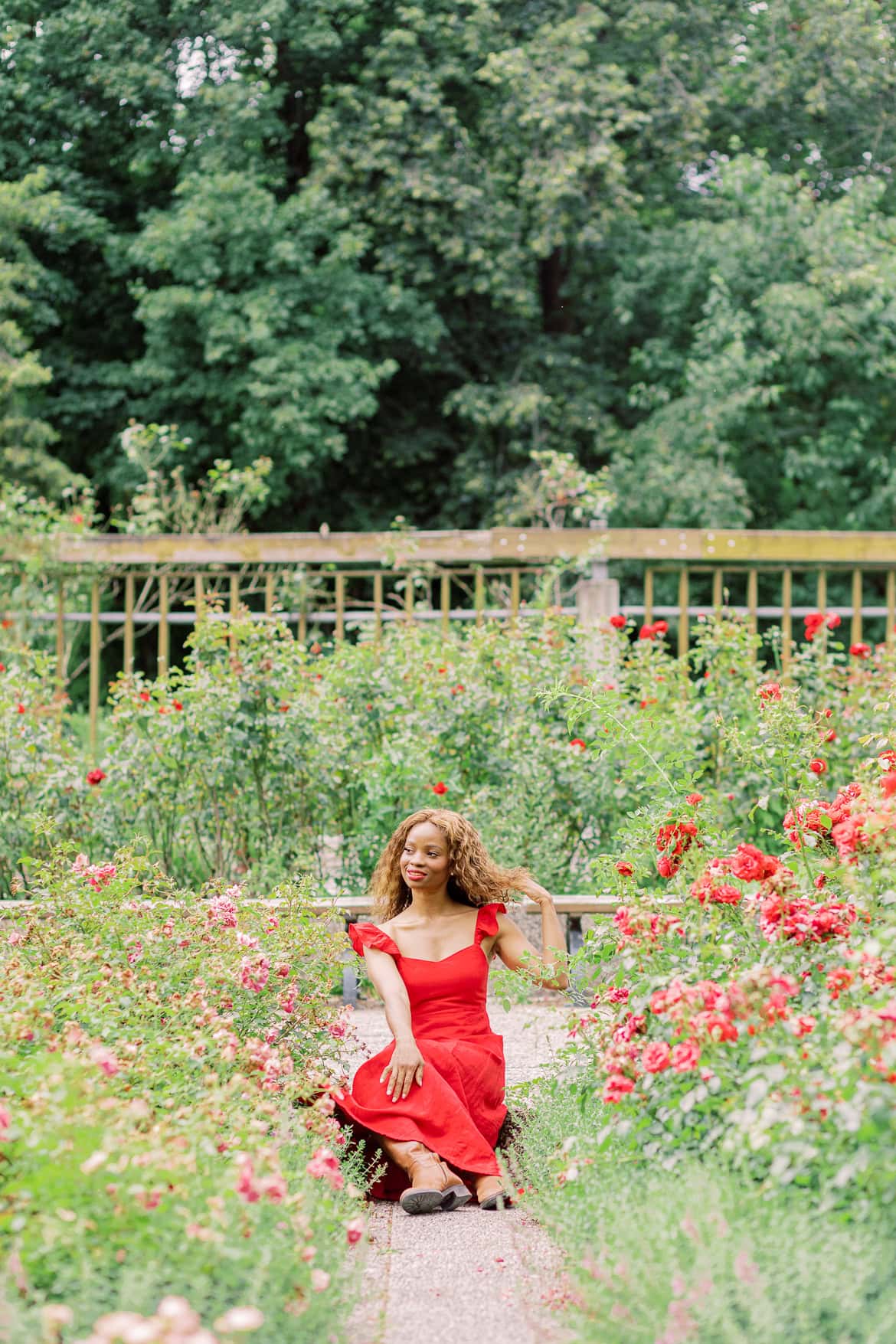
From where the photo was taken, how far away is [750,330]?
13320mm

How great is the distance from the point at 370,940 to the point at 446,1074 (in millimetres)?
354

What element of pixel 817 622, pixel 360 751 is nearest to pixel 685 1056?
pixel 360 751

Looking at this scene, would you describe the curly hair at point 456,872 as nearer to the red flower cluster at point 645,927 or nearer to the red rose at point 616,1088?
Answer: the red flower cluster at point 645,927

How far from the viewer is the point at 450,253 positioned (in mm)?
12836

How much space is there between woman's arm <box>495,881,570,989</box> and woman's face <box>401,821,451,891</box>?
0.65ft

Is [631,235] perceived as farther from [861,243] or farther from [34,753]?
[34,753]

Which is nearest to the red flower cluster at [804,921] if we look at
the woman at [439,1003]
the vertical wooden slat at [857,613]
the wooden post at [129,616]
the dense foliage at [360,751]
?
the woman at [439,1003]

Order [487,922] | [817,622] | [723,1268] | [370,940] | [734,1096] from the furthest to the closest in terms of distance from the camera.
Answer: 1. [817,622]
2. [487,922]
3. [370,940]
4. [734,1096]
5. [723,1268]

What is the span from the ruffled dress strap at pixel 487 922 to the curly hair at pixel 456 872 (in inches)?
1.0

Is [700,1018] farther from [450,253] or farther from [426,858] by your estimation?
[450,253]

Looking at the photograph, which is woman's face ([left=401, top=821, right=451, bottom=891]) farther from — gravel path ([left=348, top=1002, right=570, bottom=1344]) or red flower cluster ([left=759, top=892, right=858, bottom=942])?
red flower cluster ([left=759, top=892, right=858, bottom=942])

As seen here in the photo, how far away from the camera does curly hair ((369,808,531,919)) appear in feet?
11.4

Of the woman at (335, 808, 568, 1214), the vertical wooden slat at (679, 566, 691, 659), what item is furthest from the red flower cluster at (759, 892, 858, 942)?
the vertical wooden slat at (679, 566, 691, 659)

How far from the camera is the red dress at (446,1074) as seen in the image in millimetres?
3131
